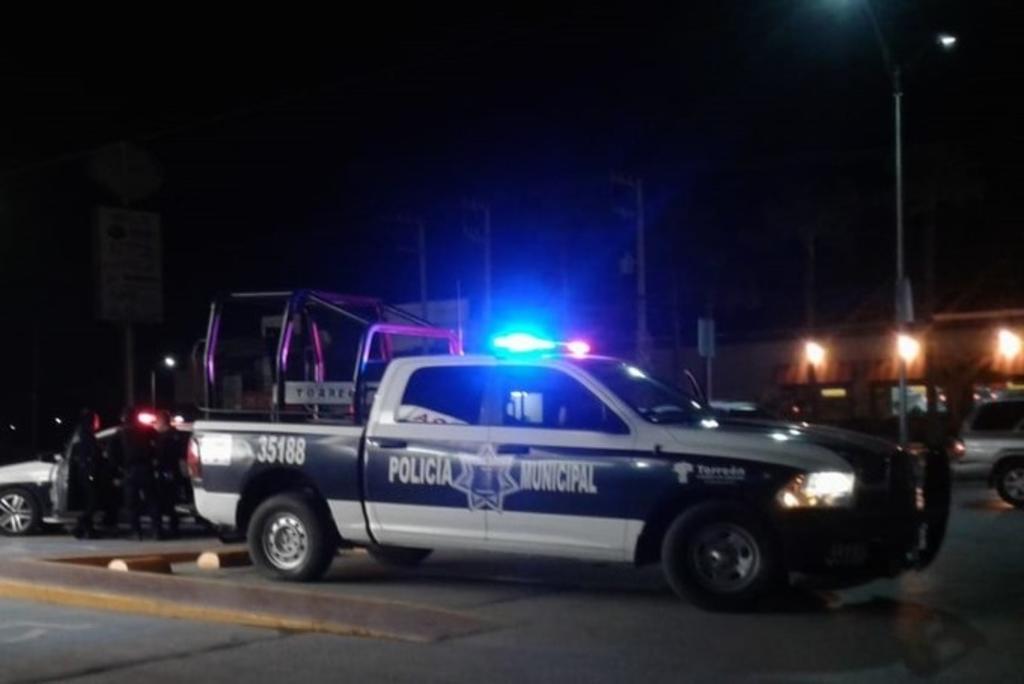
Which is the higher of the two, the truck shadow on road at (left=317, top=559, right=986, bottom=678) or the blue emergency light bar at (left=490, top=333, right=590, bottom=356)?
the blue emergency light bar at (left=490, top=333, right=590, bottom=356)

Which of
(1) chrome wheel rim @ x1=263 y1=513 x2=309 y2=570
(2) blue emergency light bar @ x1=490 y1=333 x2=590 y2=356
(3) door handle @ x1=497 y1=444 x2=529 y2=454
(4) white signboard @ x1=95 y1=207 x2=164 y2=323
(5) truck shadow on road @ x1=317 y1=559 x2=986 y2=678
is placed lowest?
(5) truck shadow on road @ x1=317 y1=559 x2=986 y2=678

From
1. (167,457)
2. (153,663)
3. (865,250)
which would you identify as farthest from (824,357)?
(153,663)

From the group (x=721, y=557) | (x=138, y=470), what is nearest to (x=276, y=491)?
(x=721, y=557)

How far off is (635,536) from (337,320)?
5.33 meters

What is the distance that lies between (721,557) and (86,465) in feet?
29.5

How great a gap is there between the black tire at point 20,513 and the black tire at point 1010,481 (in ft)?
42.8

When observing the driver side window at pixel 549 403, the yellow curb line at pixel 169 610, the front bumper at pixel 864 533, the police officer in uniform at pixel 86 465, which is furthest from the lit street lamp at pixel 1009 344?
the yellow curb line at pixel 169 610

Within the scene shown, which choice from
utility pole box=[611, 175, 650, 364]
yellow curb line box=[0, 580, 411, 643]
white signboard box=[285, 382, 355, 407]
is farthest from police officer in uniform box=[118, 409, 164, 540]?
utility pole box=[611, 175, 650, 364]

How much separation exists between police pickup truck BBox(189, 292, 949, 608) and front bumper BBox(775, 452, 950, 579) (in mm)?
14

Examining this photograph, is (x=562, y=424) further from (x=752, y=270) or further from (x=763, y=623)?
(x=752, y=270)

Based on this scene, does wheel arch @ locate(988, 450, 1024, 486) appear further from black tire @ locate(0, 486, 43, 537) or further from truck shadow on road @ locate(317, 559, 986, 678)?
black tire @ locate(0, 486, 43, 537)

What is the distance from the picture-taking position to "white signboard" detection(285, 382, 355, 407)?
1220 cm

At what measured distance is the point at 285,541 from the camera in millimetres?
11875

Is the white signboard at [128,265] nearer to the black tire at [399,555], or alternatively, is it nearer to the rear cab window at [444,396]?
the black tire at [399,555]
